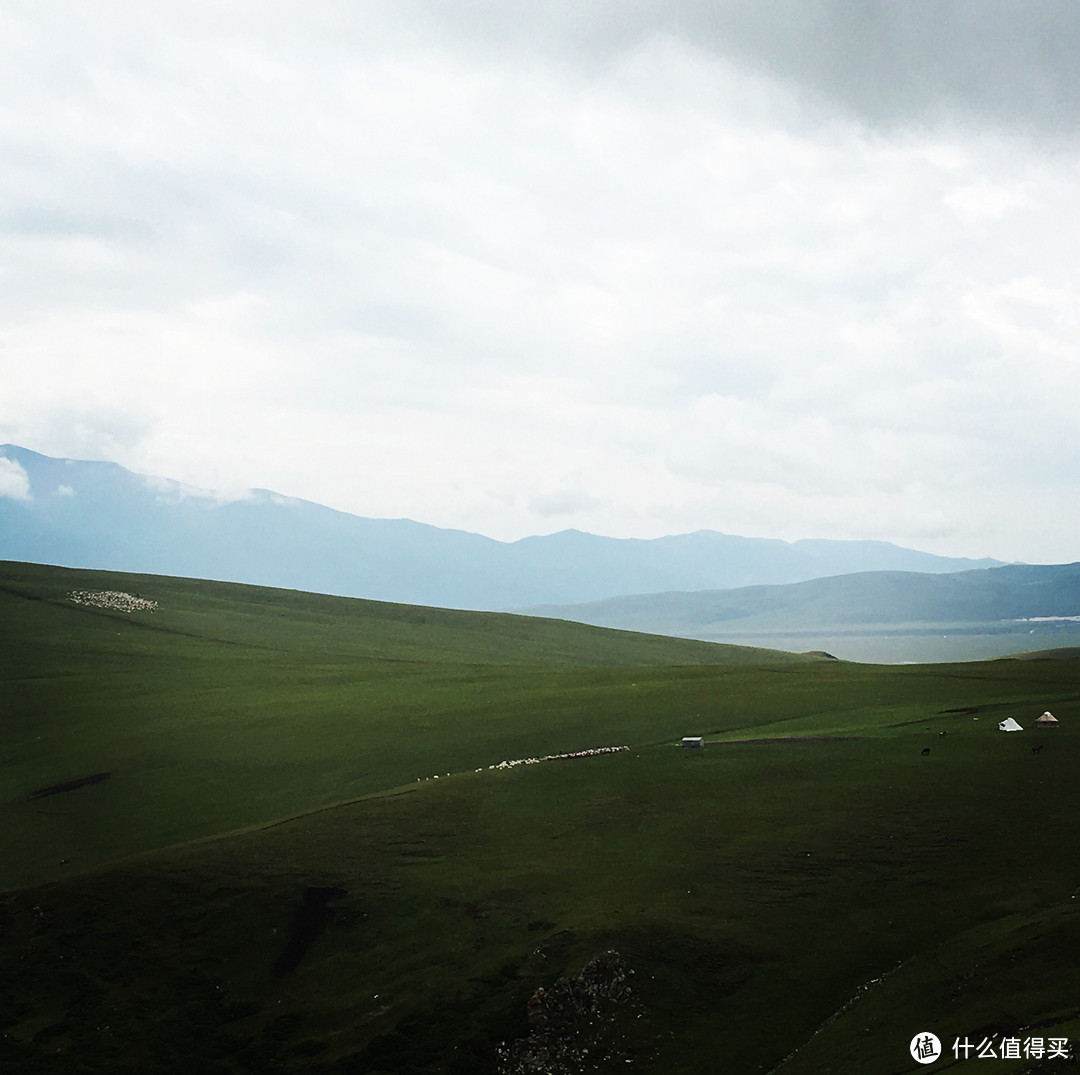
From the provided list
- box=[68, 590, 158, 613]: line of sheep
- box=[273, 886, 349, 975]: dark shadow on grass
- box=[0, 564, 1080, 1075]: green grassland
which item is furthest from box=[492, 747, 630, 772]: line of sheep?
box=[68, 590, 158, 613]: line of sheep

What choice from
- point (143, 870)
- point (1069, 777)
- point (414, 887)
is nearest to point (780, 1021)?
point (414, 887)

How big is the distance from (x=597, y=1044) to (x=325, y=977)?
11.3 m

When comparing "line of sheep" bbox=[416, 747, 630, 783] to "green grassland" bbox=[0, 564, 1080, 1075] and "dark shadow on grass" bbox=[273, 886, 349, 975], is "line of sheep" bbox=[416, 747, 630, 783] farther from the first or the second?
"dark shadow on grass" bbox=[273, 886, 349, 975]

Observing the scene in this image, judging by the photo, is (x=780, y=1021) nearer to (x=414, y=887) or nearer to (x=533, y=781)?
(x=414, y=887)

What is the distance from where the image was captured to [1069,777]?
47312 millimetres

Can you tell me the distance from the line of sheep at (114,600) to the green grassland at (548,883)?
55.6 metres

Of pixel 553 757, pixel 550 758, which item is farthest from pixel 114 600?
pixel 550 758

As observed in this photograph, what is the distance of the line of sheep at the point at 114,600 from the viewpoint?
423ft

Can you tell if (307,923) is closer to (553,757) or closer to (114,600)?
(553,757)

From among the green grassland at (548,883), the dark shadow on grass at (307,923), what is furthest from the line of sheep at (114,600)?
the dark shadow on grass at (307,923)

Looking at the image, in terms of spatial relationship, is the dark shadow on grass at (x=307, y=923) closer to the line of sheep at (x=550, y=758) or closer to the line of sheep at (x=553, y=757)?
the line of sheep at (x=550, y=758)

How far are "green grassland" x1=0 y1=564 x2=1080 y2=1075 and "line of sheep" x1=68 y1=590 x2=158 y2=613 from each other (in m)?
55.6

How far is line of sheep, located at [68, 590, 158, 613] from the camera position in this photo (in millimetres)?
129000

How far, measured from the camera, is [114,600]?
132250mm
